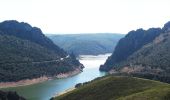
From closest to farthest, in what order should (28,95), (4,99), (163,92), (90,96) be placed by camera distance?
1. (163,92)
2. (4,99)
3. (90,96)
4. (28,95)

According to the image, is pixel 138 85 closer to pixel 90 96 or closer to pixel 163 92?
pixel 90 96

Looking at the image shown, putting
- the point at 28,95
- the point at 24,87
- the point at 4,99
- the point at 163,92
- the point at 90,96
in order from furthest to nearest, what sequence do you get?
the point at 24,87 < the point at 28,95 < the point at 90,96 < the point at 4,99 < the point at 163,92

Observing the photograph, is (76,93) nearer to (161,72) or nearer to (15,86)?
(15,86)

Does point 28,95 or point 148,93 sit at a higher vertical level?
point 148,93

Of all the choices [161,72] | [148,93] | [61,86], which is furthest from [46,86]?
[148,93]

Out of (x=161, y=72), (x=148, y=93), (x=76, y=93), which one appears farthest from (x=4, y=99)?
(x=161, y=72)

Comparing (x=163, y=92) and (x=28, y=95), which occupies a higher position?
(x=163, y=92)

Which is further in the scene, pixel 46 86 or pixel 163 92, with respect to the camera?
pixel 46 86

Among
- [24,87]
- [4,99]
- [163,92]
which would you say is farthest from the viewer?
[24,87]

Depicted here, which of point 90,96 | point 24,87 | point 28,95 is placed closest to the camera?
point 90,96
